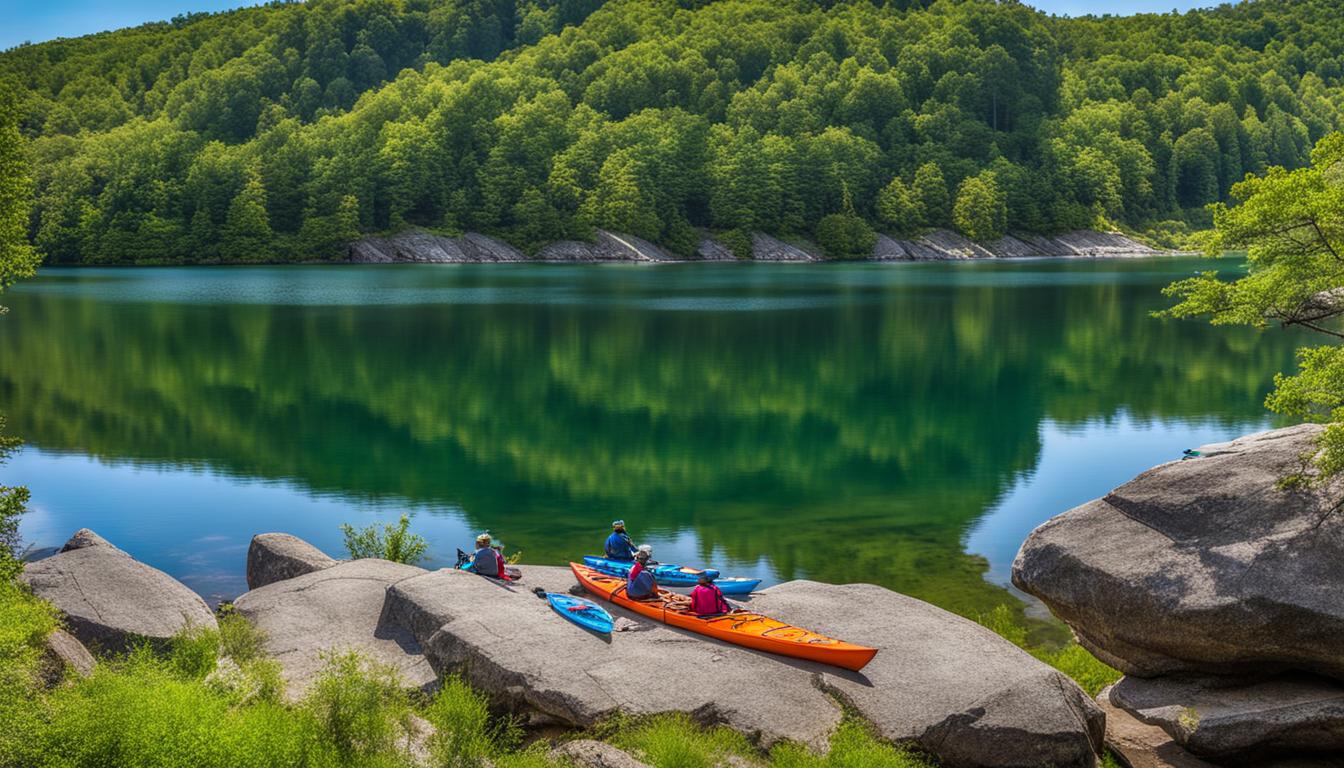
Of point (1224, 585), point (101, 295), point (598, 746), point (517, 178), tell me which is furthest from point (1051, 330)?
point (517, 178)

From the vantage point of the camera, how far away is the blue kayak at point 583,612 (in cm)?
1836

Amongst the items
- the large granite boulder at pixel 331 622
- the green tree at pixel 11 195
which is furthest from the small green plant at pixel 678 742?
the green tree at pixel 11 195

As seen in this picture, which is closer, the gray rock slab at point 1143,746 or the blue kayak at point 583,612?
the gray rock slab at point 1143,746

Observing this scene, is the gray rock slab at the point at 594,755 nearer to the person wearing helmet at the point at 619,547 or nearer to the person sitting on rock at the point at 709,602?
the person sitting on rock at the point at 709,602

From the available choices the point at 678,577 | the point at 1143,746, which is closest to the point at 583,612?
the point at 678,577

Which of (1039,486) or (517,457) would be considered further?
(517,457)

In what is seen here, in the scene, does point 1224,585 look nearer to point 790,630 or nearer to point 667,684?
point 790,630

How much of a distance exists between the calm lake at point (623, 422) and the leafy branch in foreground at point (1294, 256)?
8023mm

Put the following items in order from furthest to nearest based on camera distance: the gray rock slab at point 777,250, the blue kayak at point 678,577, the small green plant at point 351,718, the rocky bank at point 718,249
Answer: the gray rock slab at point 777,250, the rocky bank at point 718,249, the blue kayak at point 678,577, the small green plant at point 351,718

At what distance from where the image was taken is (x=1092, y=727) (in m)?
15.8

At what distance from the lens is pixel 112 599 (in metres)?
18.9

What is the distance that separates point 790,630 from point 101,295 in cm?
9775

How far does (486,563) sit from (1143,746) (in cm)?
1190

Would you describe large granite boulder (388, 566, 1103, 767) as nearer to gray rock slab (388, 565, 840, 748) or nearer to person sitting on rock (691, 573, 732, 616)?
gray rock slab (388, 565, 840, 748)
